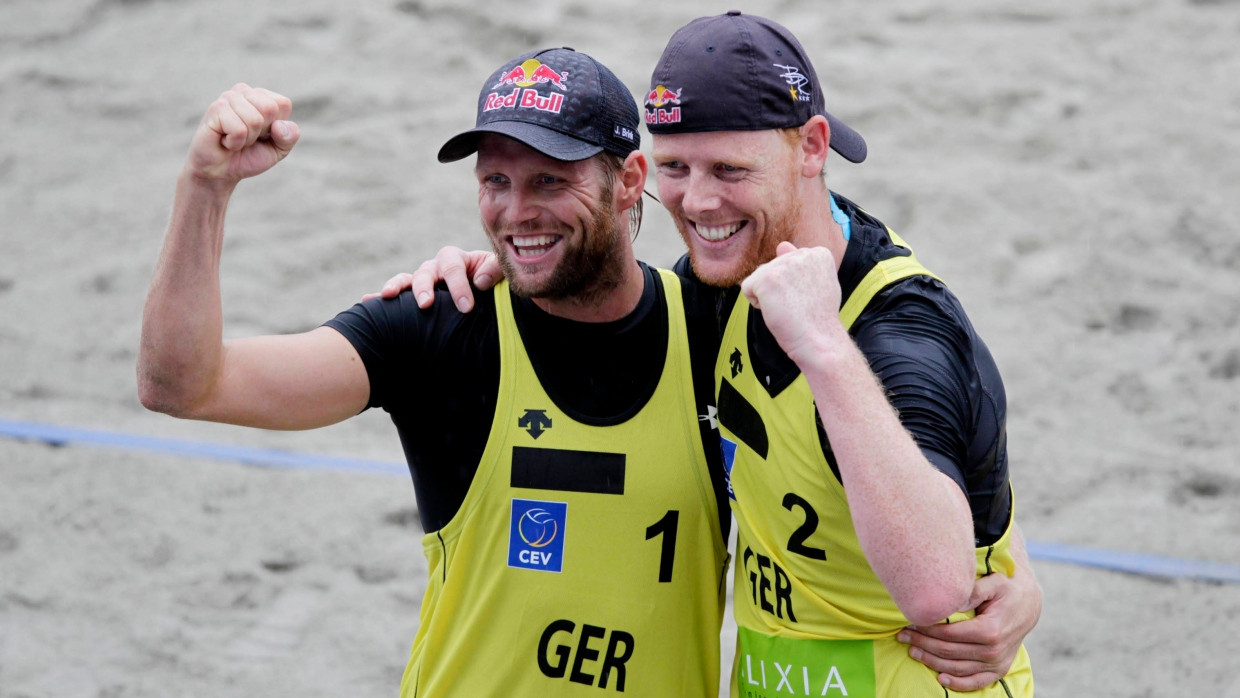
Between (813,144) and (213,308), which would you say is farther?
(813,144)

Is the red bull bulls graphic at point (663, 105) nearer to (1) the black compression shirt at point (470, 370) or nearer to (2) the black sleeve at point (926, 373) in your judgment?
(1) the black compression shirt at point (470, 370)

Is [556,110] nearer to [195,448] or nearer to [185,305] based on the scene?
[185,305]

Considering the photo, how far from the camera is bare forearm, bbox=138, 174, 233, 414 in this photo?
8.26 feet

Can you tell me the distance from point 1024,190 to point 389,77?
379 centimetres

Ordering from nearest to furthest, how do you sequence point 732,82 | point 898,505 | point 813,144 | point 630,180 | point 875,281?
point 898,505, point 875,281, point 732,82, point 813,144, point 630,180

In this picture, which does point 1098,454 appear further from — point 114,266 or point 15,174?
point 15,174

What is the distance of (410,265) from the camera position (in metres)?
6.52

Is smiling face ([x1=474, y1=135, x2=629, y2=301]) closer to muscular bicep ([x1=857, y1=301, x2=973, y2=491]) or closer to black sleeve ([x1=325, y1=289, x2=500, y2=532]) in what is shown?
black sleeve ([x1=325, y1=289, x2=500, y2=532])

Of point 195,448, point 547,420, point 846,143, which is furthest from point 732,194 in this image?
point 195,448

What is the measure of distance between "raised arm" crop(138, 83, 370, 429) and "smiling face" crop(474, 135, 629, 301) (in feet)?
1.72

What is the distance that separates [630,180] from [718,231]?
18.0 inches

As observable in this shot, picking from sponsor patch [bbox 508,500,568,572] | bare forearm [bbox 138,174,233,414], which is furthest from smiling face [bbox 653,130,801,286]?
bare forearm [bbox 138,174,233,414]

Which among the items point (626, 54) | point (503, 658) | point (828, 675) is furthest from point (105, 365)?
point (828, 675)

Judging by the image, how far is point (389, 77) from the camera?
303 inches
